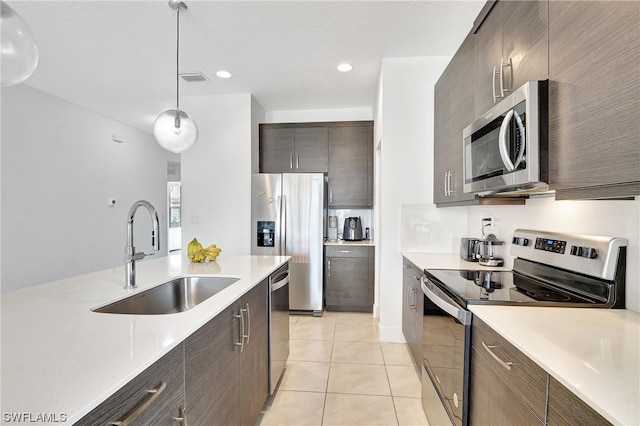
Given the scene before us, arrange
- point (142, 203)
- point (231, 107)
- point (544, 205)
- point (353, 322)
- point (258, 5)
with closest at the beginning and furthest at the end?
point (142, 203) → point (544, 205) → point (258, 5) → point (353, 322) → point (231, 107)

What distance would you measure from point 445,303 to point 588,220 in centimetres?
71

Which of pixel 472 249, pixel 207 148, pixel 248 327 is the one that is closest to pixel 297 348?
pixel 248 327

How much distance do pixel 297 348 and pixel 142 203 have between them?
1979 mm

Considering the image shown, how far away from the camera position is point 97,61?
3.04m

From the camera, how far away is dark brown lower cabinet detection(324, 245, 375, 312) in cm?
388

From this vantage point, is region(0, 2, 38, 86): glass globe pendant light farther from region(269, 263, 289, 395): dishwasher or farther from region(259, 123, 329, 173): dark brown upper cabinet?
region(259, 123, 329, 173): dark brown upper cabinet

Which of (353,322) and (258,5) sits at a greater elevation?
(258,5)

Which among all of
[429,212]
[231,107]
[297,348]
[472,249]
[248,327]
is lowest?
[297,348]

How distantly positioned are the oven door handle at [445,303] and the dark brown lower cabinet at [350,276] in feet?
6.44

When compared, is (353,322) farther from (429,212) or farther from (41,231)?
(41,231)

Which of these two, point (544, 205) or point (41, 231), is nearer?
point (544, 205)

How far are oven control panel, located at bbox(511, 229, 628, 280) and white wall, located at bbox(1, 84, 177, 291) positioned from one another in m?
4.78

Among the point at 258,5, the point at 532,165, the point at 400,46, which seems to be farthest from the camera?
the point at 400,46

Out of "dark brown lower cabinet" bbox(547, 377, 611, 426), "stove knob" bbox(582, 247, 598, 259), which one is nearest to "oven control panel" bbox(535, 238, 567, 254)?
"stove knob" bbox(582, 247, 598, 259)
